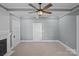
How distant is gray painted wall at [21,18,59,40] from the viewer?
9.41 m

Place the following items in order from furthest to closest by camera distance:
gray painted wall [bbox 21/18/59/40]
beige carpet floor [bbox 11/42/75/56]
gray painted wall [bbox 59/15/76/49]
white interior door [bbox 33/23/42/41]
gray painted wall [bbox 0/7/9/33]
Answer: white interior door [bbox 33/23/42/41] → gray painted wall [bbox 21/18/59/40] → gray painted wall [bbox 59/15/76/49] → beige carpet floor [bbox 11/42/75/56] → gray painted wall [bbox 0/7/9/33]

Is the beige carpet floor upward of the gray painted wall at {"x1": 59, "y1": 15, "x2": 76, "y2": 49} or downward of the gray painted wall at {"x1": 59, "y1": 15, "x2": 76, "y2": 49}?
downward

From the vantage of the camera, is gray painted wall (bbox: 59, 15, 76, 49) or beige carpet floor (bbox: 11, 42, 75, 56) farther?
gray painted wall (bbox: 59, 15, 76, 49)

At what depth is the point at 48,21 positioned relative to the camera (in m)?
9.52

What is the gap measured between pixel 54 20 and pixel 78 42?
526 centimetres

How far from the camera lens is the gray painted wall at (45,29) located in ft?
30.9

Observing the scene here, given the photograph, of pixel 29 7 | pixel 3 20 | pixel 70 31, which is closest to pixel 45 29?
pixel 70 31

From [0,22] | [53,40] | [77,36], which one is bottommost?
[53,40]

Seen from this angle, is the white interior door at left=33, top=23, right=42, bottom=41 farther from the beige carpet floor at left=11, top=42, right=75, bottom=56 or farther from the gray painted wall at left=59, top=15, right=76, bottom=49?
the gray painted wall at left=59, top=15, right=76, bottom=49

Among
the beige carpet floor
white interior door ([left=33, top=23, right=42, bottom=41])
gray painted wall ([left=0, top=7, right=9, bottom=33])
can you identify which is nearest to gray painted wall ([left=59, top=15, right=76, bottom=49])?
the beige carpet floor

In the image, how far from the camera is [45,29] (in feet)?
31.2

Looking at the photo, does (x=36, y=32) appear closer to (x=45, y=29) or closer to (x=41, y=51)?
(x=45, y=29)

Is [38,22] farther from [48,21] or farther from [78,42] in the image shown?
[78,42]

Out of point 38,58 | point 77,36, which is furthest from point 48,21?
point 38,58
